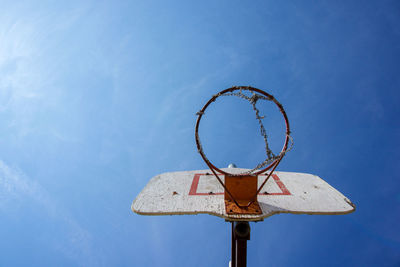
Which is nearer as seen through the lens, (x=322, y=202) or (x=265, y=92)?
(x=265, y=92)

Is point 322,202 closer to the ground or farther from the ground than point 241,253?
farther from the ground

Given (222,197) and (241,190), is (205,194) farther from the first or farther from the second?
(241,190)

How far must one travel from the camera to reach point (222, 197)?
245 cm

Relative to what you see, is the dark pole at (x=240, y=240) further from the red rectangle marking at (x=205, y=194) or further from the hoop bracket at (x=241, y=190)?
the red rectangle marking at (x=205, y=194)

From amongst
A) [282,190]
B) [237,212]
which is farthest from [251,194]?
[282,190]

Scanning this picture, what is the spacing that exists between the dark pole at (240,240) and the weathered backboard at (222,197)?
0.78 feet

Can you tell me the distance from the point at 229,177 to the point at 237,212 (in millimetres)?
330

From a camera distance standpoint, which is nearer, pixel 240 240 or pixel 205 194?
pixel 205 194

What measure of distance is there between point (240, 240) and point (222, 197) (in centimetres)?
66

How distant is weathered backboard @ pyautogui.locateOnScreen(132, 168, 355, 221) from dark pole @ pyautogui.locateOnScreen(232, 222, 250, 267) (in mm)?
237

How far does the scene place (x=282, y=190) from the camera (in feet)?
8.74

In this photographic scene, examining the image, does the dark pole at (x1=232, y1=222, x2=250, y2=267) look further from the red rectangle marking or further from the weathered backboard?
the red rectangle marking

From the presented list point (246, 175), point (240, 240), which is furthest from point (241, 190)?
point (240, 240)

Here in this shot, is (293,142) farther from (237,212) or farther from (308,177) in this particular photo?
(308,177)
